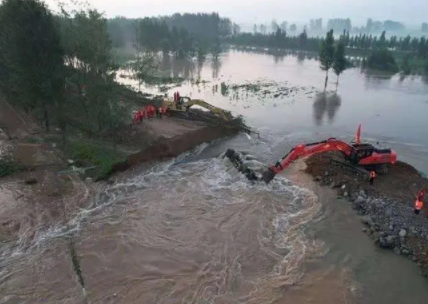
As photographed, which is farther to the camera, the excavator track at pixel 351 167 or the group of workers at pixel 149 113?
the group of workers at pixel 149 113

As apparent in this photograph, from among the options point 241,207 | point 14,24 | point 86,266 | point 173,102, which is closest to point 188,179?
point 241,207

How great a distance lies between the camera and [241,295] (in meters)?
9.52

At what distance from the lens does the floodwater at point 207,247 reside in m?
9.63

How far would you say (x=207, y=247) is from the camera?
11.4m

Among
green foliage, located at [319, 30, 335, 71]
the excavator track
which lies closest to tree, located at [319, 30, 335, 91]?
green foliage, located at [319, 30, 335, 71]

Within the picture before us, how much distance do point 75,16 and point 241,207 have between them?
43.6 ft

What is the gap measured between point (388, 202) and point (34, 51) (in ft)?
54.1

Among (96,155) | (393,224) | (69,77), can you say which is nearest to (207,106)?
(96,155)

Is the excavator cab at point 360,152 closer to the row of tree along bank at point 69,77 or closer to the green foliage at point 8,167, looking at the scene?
the row of tree along bank at point 69,77

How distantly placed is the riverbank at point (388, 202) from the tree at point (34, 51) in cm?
1303

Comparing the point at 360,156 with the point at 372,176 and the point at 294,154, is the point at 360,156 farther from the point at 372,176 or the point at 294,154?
the point at 294,154

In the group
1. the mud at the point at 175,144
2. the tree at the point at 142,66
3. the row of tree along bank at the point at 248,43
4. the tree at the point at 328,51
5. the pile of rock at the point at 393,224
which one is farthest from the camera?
the row of tree along bank at the point at 248,43

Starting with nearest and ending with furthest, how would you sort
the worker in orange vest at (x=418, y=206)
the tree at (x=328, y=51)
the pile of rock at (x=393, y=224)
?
the pile of rock at (x=393, y=224), the worker in orange vest at (x=418, y=206), the tree at (x=328, y=51)

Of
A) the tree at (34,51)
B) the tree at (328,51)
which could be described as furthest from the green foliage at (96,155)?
the tree at (328,51)
